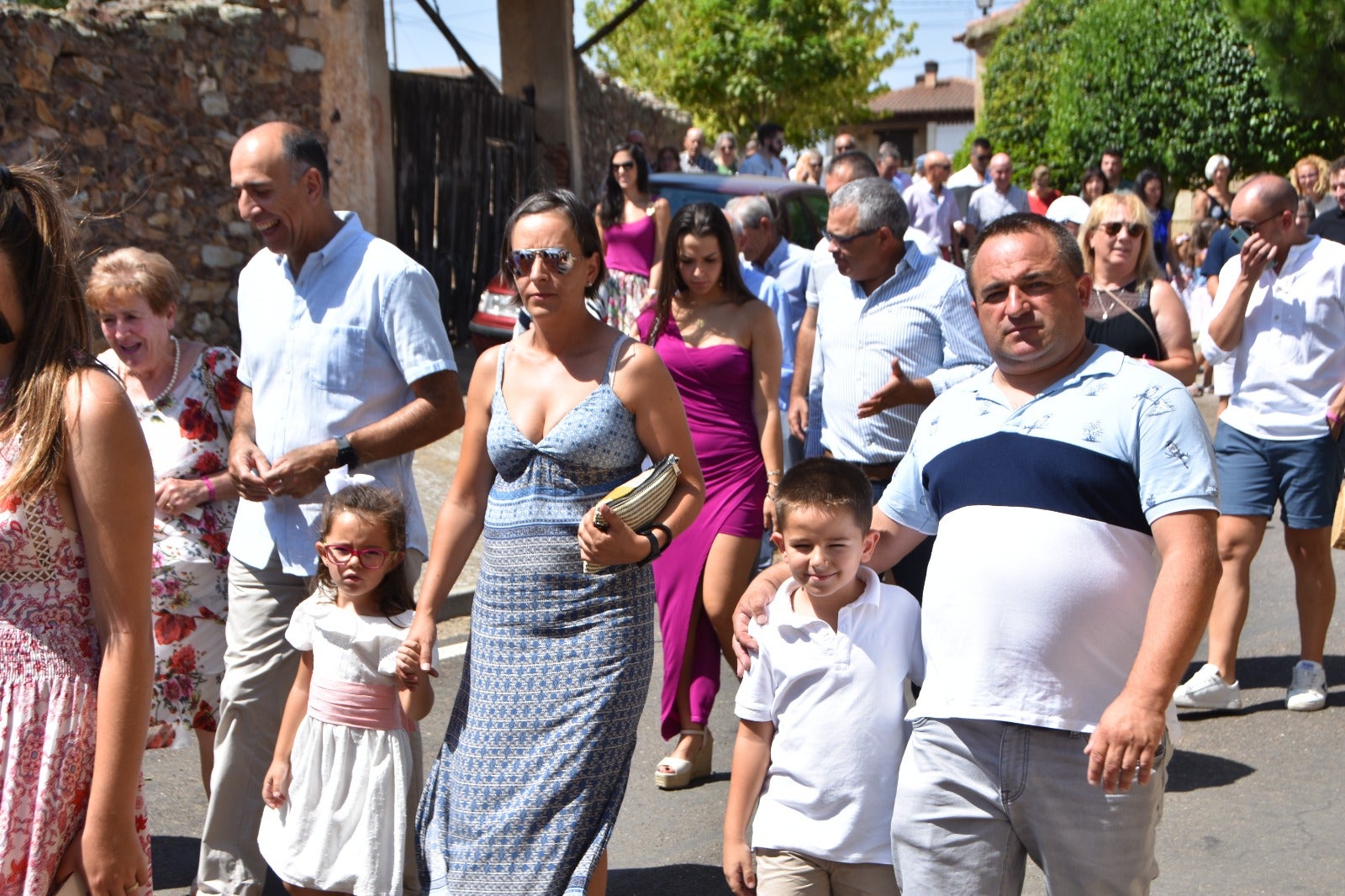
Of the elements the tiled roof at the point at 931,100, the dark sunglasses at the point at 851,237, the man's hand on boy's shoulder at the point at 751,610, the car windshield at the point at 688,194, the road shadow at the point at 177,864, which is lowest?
the road shadow at the point at 177,864

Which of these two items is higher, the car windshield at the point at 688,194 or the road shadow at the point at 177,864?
the car windshield at the point at 688,194

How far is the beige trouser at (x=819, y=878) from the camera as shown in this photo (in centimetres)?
329

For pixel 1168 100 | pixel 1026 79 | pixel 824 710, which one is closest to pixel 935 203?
pixel 824 710

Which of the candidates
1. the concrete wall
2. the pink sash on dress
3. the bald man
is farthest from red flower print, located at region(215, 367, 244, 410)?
the bald man

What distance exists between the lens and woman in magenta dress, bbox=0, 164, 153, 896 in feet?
7.96

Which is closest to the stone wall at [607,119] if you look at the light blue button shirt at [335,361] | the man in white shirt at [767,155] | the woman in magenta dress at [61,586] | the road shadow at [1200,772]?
the man in white shirt at [767,155]

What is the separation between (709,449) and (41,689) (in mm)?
3453

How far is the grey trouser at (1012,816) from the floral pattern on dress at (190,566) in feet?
7.98

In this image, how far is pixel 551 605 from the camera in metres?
3.71

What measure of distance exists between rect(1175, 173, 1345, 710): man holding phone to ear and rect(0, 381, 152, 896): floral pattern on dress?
4798mm

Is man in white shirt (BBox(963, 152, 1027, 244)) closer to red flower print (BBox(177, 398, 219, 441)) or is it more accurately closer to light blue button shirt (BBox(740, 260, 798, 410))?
light blue button shirt (BBox(740, 260, 798, 410))

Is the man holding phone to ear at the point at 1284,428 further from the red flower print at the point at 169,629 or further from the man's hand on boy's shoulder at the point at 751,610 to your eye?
the red flower print at the point at 169,629

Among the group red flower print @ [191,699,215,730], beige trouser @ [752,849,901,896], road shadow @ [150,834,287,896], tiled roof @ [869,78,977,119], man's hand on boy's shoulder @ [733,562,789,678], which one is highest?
tiled roof @ [869,78,977,119]

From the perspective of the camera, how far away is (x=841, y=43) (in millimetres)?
42094
